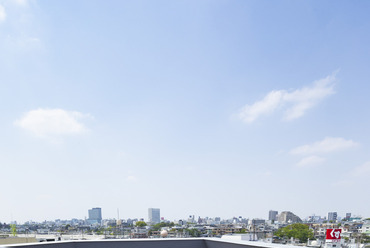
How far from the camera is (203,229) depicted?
187ft

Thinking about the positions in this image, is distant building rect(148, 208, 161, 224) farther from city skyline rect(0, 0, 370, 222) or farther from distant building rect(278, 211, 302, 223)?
city skyline rect(0, 0, 370, 222)

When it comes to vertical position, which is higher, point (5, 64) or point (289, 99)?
point (5, 64)

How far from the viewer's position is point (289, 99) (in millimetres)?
8688

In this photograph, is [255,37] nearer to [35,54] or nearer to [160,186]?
[35,54]

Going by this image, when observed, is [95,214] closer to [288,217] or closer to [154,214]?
[154,214]

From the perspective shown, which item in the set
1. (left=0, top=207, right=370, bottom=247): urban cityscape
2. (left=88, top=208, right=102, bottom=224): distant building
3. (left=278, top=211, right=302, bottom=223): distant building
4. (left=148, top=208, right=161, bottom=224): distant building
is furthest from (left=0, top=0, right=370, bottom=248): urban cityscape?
(left=88, top=208, right=102, bottom=224): distant building

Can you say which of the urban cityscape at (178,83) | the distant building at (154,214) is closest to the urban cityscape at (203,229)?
the distant building at (154,214)

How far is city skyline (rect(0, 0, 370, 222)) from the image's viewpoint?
21.0 ft

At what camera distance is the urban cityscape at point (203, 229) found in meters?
13.6

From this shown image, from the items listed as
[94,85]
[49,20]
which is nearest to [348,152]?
[94,85]

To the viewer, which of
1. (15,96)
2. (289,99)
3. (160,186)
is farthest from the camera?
(160,186)

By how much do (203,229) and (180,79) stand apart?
53.6 meters

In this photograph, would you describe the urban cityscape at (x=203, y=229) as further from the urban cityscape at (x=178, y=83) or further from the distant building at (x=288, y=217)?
the urban cityscape at (x=178, y=83)

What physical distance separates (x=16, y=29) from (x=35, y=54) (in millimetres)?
775
